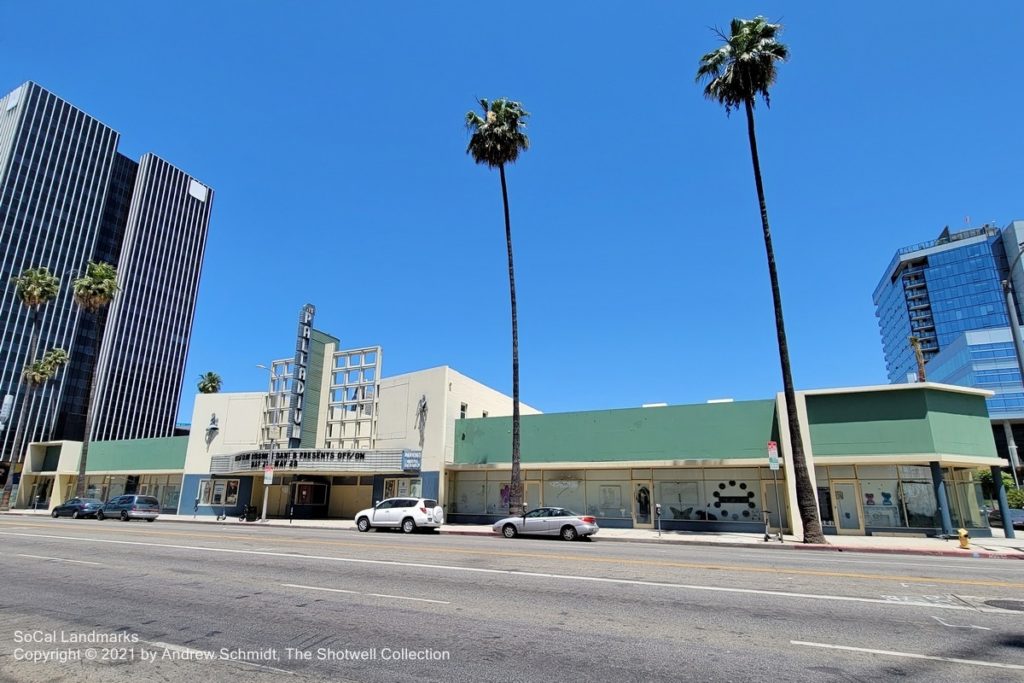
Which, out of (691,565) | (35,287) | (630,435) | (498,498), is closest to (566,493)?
(498,498)

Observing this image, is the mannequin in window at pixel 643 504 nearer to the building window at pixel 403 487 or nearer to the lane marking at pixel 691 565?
the building window at pixel 403 487

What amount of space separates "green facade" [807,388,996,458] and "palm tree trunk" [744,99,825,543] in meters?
3.47

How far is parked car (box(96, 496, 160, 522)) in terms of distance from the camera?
33.7 metres

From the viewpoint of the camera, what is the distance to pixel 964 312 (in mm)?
128125

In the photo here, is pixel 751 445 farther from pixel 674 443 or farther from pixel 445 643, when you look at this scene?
pixel 445 643

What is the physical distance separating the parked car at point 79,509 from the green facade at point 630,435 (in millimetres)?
23545

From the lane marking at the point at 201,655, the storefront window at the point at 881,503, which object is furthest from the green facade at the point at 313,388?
the lane marking at the point at 201,655

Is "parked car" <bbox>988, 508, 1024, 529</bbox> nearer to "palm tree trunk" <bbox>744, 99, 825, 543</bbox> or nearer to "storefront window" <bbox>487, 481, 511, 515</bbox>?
"palm tree trunk" <bbox>744, 99, 825, 543</bbox>

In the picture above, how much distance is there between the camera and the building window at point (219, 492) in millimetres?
40875

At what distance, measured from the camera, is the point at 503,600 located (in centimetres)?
A: 880

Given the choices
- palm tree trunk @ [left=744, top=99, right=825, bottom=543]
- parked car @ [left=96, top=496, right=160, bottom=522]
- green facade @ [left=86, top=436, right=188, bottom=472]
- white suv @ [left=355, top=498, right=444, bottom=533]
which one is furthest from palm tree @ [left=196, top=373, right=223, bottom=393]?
palm tree trunk @ [left=744, top=99, right=825, bottom=543]

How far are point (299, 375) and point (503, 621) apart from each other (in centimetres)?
3334

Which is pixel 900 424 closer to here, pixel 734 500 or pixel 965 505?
pixel 965 505

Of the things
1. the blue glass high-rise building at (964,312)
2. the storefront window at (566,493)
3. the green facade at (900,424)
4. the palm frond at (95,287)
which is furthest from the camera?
the blue glass high-rise building at (964,312)
